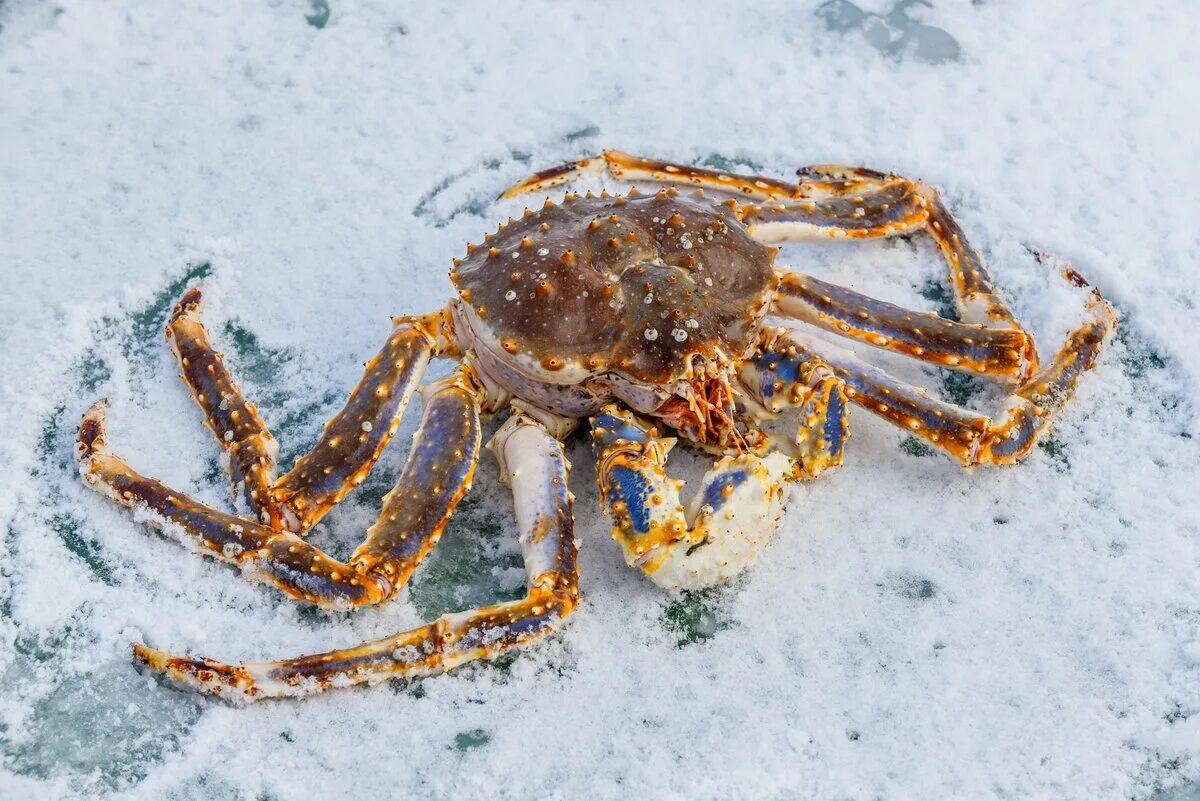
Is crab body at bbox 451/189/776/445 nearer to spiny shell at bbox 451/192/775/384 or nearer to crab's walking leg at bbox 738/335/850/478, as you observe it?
spiny shell at bbox 451/192/775/384

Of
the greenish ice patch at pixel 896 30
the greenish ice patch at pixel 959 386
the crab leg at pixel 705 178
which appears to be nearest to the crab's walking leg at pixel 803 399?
the greenish ice patch at pixel 959 386

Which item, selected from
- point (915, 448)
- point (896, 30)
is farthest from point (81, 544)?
point (896, 30)

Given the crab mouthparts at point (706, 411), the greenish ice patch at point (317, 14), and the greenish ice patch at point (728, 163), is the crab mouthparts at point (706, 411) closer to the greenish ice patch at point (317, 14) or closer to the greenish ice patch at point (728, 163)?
the greenish ice patch at point (728, 163)

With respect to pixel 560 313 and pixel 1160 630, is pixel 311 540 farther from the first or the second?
pixel 1160 630

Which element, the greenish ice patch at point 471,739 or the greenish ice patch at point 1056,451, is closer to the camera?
the greenish ice patch at point 471,739

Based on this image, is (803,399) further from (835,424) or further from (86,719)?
(86,719)

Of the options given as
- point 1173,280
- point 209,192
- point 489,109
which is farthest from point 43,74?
point 1173,280
